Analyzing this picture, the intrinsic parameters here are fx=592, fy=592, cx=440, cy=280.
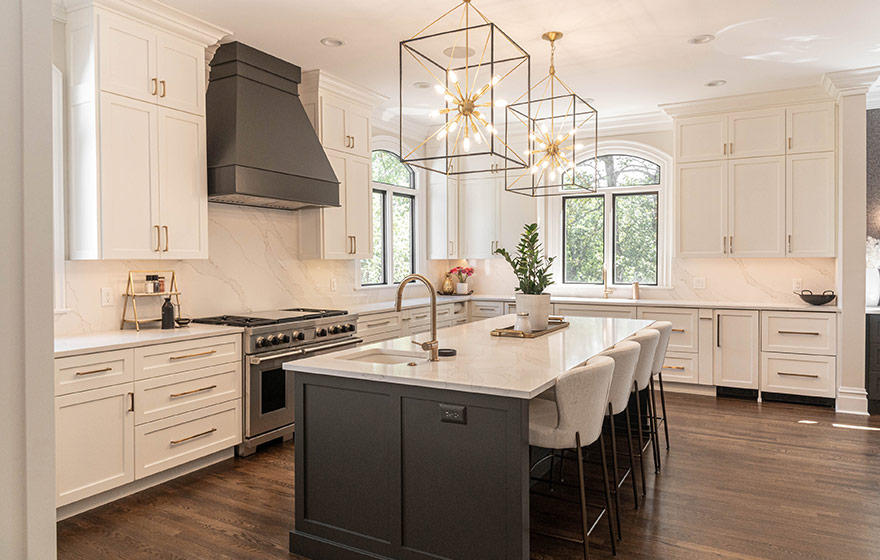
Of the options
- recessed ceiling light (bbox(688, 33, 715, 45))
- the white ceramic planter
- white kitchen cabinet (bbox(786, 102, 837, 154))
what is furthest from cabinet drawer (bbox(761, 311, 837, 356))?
the white ceramic planter

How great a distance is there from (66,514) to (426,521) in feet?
6.51

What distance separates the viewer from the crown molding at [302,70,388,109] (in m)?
4.85

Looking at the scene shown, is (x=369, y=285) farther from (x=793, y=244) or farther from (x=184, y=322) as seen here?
(x=793, y=244)

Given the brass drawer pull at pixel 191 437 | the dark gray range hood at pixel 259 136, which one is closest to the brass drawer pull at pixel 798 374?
the dark gray range hood at pixel 259 136

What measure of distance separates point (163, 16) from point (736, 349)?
214 inches

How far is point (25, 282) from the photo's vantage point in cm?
75

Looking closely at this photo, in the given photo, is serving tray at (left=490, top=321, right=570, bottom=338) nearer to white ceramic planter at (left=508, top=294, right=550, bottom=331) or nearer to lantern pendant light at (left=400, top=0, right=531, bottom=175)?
white ceramic planter at (left=508, top=294, right=550, bottom=331)

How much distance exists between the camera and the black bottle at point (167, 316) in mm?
3795

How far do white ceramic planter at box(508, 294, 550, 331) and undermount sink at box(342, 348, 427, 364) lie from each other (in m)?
0.97

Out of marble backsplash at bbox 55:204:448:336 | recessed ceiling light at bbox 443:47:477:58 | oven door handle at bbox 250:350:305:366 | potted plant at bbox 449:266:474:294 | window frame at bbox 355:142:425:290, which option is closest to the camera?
marble backsplash at bbox 55:204:448:336

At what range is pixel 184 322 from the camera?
3.95 meters

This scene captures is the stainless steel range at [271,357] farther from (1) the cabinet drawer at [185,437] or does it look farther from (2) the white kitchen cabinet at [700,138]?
(2) the white kitchen cabinet at [700,138]

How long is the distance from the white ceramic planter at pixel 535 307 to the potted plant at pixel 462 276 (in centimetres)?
351

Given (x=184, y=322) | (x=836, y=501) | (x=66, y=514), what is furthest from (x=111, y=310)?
(x=836, y=501)
